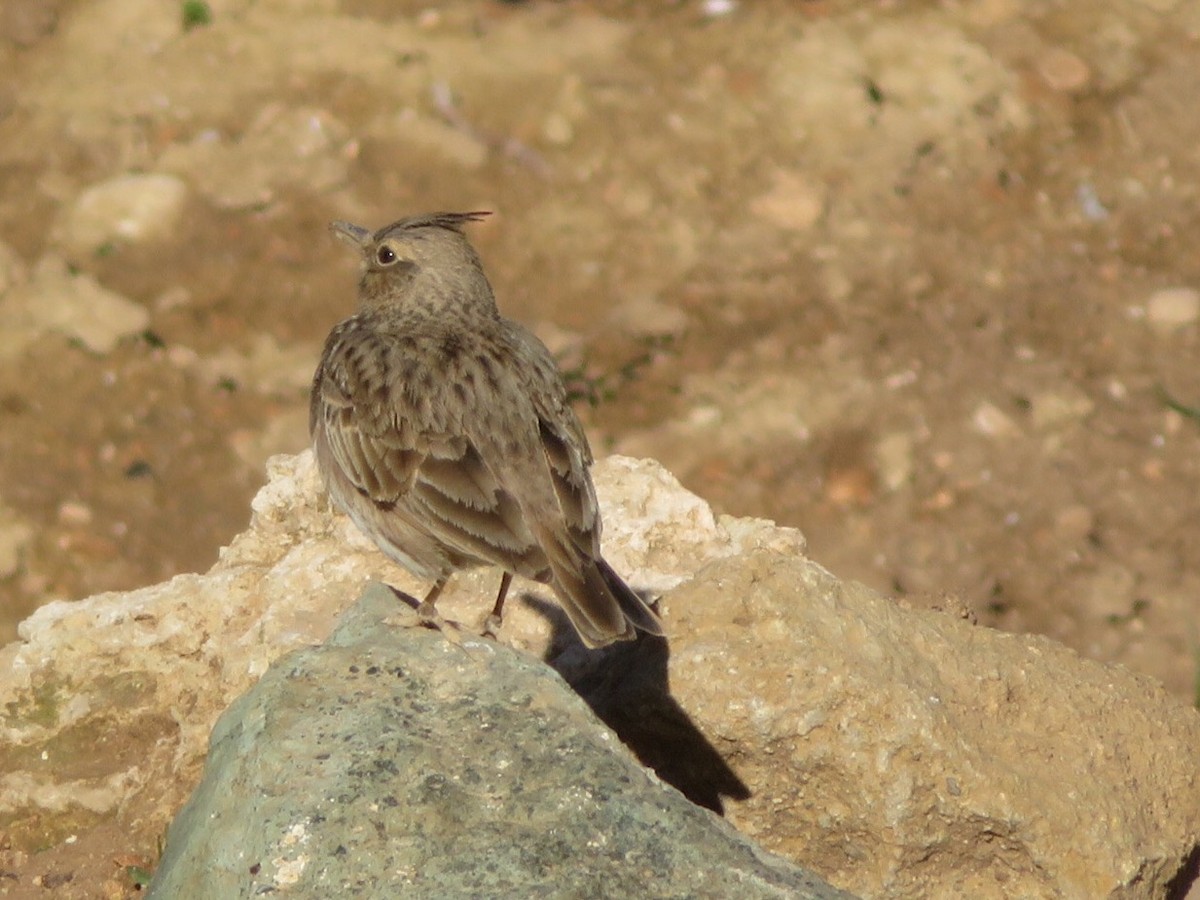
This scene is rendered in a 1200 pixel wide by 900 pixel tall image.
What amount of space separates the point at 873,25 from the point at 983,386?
292cm

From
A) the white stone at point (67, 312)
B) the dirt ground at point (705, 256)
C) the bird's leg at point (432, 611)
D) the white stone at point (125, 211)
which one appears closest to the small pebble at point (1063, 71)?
the dirt ground at point (705, 256)

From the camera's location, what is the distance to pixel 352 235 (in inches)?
281

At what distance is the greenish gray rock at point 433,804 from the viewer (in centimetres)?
416

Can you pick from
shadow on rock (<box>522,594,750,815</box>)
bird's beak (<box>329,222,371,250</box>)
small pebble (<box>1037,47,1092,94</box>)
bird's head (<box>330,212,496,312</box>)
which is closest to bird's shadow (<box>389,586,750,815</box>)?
shadow on rock (<box>522,594,750,815</box>)

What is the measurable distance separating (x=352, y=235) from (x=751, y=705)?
105 inches

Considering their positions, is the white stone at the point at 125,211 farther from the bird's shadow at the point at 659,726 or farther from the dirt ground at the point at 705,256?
the bird's shadow at the point at 659,726

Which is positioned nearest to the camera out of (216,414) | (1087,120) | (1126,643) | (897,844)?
(897,844)

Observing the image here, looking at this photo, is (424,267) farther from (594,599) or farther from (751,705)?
(751,705)

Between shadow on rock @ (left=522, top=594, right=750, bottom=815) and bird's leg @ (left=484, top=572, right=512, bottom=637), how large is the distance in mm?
402

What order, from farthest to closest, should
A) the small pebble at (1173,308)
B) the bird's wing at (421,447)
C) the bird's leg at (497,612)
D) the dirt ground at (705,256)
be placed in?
1. the small pebble at (1173,308)
2. the dirt ground at (705,256)
3. the bird's leg at (497,612)
4. the bird's wing at (421,447)

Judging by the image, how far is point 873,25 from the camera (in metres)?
11.2

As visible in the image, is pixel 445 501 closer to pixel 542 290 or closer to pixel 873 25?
pixel 542 290

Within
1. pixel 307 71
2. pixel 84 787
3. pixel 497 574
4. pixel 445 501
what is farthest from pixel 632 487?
pixel 307 71

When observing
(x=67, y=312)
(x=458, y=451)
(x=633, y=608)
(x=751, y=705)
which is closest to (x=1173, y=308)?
(x=751, y=705)
